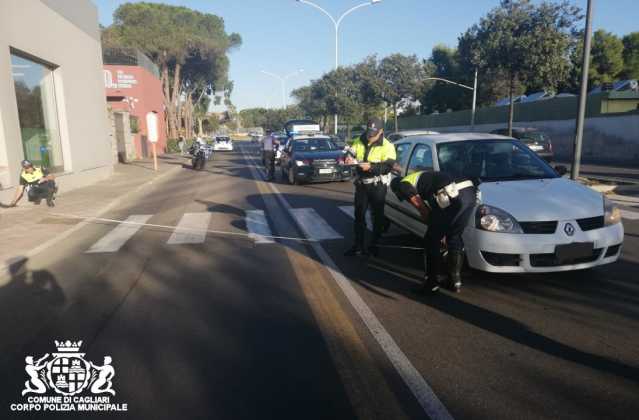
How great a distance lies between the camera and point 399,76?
1635 inches

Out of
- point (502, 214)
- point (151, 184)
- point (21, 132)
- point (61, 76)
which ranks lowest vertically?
point (151, 184)

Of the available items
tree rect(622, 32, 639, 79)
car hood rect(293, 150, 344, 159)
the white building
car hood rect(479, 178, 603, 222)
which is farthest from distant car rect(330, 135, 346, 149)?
tree rect(622, 32, 639, 79)

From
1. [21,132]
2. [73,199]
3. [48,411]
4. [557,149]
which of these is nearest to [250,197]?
[73,199]

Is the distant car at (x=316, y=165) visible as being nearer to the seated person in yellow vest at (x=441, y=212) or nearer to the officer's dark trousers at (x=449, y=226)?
the seated person in yellow vest at (x=441, y=212)

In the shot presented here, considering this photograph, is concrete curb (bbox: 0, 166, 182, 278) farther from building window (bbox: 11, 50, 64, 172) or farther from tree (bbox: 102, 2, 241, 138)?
tree (bbox: 102, 2, 241, 138)

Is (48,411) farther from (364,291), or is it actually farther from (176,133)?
(176,133)

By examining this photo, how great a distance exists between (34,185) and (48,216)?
1829 mm

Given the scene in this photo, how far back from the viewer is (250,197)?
43.1ft

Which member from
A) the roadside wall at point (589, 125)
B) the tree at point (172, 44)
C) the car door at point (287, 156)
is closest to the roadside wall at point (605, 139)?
the roadside wall at point (589, 125)

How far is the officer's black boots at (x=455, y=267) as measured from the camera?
4.78 meters

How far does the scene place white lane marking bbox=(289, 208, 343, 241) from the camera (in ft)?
25.7

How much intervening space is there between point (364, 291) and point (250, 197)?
851cm

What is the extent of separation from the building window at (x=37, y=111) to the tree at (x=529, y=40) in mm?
16588

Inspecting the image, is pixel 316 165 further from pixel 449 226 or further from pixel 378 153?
pixel 449 226
